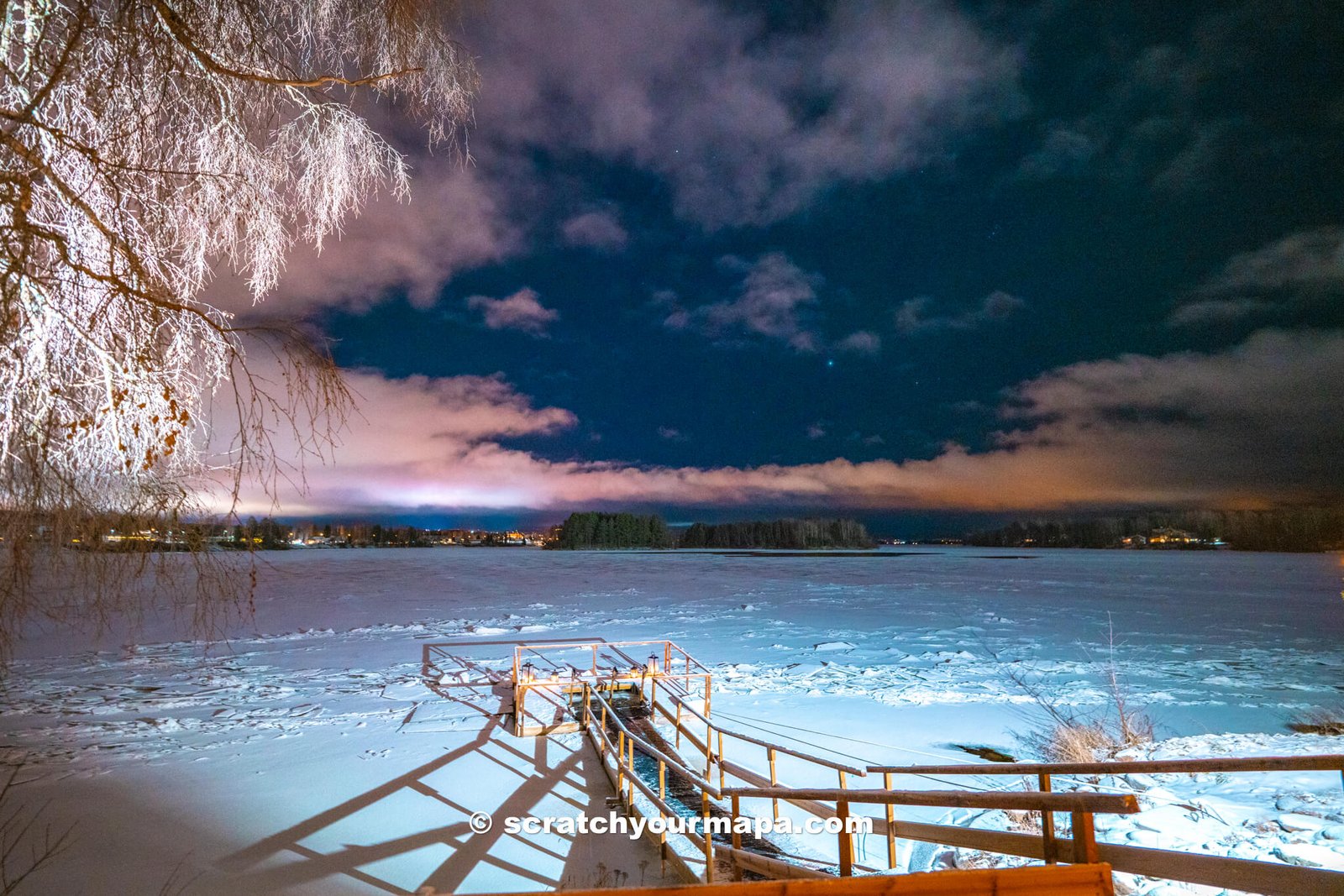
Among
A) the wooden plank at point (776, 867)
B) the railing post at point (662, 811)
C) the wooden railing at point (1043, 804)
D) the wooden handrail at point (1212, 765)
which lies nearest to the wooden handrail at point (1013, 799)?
the wooden railing at point (1043, 804)

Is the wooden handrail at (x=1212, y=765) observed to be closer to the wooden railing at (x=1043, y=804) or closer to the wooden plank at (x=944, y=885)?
the wooden railing at (x=1043, y=804)

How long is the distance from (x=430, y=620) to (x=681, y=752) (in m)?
18.0

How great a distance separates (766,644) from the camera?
2014cm

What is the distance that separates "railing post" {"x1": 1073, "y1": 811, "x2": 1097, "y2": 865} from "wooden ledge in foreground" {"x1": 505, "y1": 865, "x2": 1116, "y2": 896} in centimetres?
62

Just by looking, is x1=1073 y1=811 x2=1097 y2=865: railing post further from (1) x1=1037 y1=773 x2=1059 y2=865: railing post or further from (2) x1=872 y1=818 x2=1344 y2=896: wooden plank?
(1) x1=1037 y1=773 x2=1059 y2=865: railing post

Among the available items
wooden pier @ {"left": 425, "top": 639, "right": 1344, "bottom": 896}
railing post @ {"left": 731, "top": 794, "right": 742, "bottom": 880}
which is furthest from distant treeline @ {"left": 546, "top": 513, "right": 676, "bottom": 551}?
railing post @ {"left": 731, "top": 794, "right": 742, "bottom": 880}

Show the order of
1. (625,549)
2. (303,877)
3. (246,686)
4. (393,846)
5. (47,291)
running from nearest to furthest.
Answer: (47,291) → (303,877) → (393,846) → (246,686) → (625,549)

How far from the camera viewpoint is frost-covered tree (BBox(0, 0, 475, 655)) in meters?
2.51

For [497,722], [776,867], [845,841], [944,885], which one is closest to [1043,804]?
[944,885]

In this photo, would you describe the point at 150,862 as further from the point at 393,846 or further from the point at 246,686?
the point at 246,686

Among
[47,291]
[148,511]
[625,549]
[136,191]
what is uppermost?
[136,191]

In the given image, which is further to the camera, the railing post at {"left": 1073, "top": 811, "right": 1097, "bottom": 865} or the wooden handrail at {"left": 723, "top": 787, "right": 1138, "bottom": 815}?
the railing post at {"left": 1073, "top": 811, "right": 1097, "bottom": 865}

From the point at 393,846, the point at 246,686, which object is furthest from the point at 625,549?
the point at 393,846

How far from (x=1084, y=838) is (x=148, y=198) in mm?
5004
